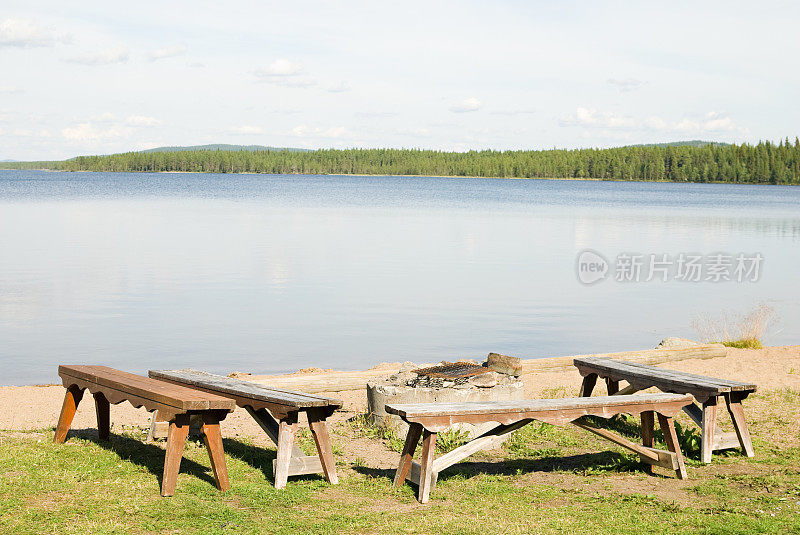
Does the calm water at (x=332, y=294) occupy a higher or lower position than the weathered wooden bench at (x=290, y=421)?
lower

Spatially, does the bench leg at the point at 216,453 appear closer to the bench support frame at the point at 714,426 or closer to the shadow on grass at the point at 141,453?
the shadow on grass at the point at 141,453

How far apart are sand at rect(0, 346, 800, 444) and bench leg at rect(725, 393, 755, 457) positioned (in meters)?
2.63

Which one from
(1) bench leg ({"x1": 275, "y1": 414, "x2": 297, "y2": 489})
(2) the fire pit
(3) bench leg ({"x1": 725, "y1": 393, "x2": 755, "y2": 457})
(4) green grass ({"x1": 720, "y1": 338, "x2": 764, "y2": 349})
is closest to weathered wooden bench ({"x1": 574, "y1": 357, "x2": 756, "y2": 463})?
(3) bench leg ({"x1": 725, "y1": 393, "x2": 755, "y2": 457})

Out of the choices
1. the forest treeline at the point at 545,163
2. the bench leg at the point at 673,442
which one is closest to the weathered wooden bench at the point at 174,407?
the bench leg at the point at 673,442

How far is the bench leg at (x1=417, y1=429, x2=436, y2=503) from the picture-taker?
5863mm

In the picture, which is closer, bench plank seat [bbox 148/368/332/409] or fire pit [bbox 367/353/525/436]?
bench plank seat [bbox 148/368/332/409]

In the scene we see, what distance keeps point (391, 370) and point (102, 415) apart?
451cm

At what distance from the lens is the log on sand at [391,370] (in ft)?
31.3

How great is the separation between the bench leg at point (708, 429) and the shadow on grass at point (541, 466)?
2.02 feet

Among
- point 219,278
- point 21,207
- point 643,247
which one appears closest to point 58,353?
point 219,278

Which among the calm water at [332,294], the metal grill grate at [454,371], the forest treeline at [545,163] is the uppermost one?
the forest treeline at [545,163]

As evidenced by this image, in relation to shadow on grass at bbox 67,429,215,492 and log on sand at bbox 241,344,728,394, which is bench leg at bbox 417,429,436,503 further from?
log on sand at bbox 241,344,728,394

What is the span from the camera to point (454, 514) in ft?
18.3

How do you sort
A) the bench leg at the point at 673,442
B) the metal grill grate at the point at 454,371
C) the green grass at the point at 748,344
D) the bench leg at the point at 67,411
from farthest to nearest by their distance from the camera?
the green grass at the point at 748,344
the metal grill grate at the point at 454,371
the bench leg at the point at 67,411
the bench leg at the point at 673,442
